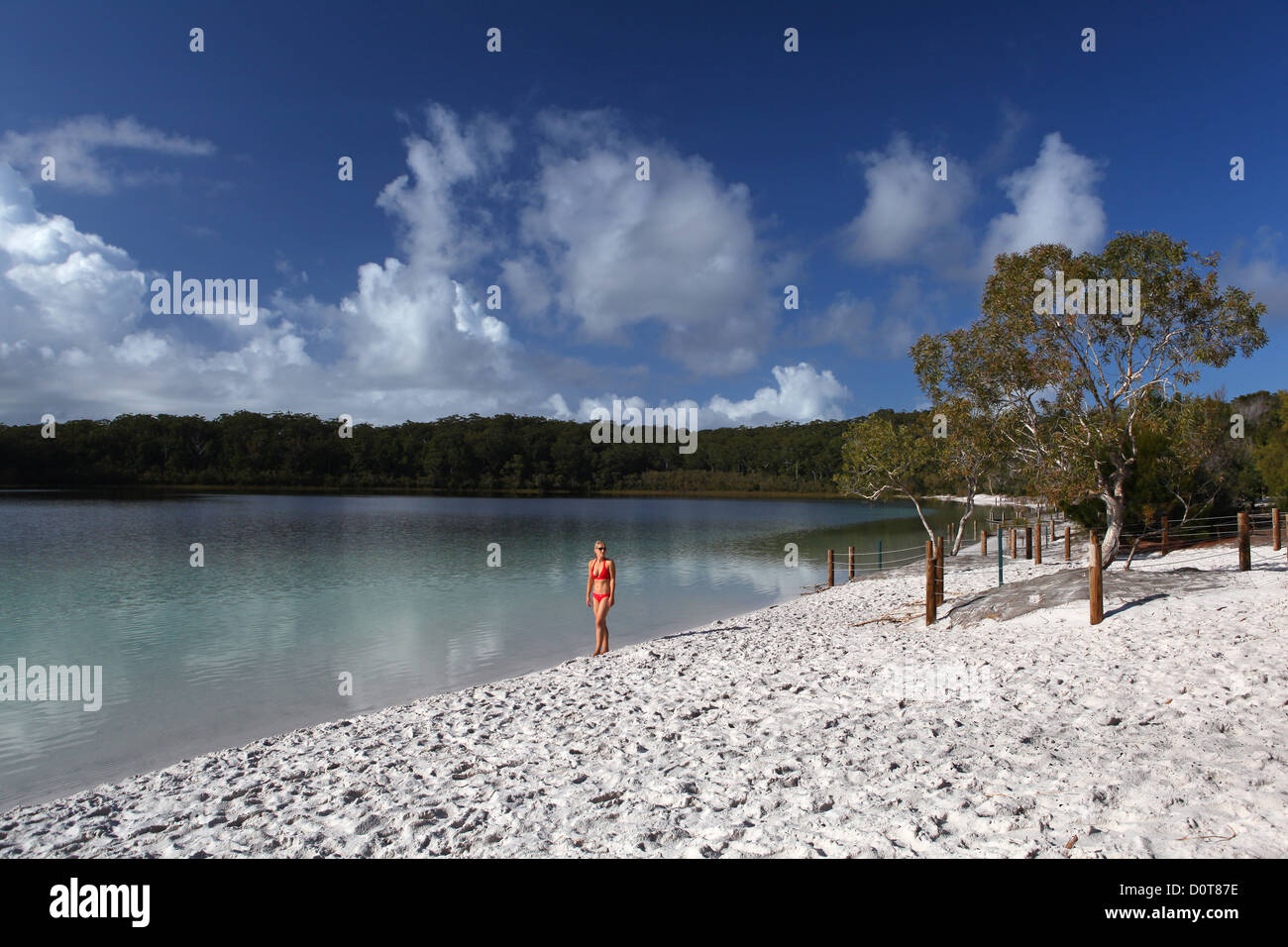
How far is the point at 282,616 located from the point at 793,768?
1715cm

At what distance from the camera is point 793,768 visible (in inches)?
251

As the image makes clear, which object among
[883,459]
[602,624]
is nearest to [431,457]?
[883,459]

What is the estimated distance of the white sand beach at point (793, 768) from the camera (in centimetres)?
504

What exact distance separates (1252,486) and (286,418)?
175 meters

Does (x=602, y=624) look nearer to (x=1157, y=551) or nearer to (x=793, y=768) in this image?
(x=793, y=768)

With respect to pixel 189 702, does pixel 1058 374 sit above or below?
above

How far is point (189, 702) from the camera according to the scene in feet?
38.1

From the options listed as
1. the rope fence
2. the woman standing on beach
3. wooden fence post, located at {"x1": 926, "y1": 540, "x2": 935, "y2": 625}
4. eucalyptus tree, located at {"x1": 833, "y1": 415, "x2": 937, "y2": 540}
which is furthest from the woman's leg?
eucalyptus tree, located at {"x1": 833, "y1": 415, "x2": 937, "y2": 540}

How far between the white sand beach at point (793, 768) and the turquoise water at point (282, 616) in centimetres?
269

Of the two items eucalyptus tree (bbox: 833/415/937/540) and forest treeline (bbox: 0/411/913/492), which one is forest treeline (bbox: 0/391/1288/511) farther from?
eucalyptus tree (bbox: 833/415/937/540)
